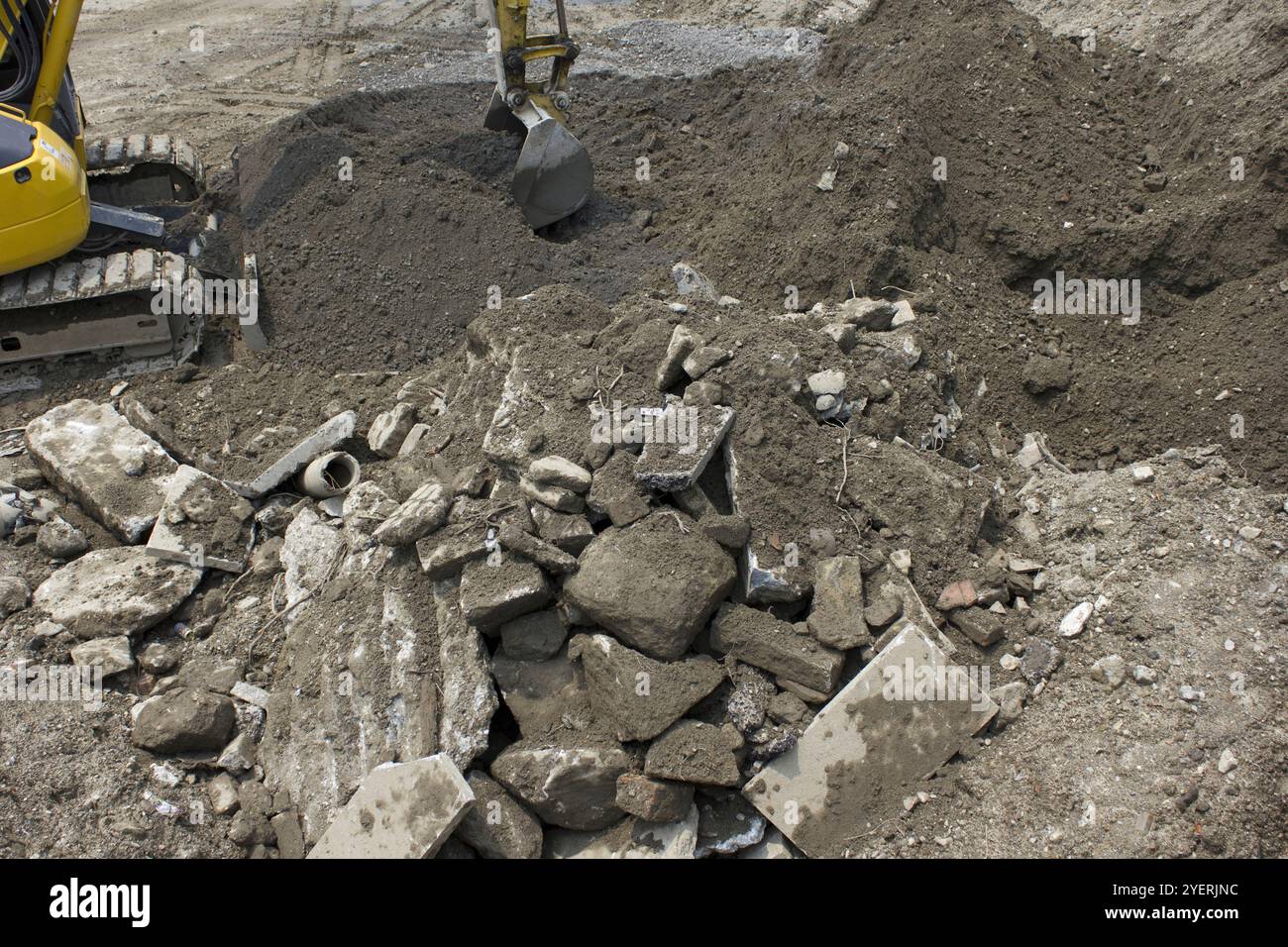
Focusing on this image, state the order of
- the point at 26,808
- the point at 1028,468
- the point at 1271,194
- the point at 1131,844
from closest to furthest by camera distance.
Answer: the point at 1131,844
the point at 26,808
the point at 1028,468
the point at 1271,194

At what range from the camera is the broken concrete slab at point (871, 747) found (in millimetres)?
4125

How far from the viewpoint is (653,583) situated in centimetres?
424

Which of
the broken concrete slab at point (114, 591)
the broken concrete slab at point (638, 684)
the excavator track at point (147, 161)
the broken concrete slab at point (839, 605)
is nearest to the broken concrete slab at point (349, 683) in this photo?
the broken concrete slab at point (114, 591)

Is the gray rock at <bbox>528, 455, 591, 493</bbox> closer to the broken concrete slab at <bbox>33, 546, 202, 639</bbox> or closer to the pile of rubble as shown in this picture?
the pile of rubble

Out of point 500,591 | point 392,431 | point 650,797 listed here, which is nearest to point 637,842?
point 650,797

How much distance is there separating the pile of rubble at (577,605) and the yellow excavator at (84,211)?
1694 millimetres

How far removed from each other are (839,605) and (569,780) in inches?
57.3

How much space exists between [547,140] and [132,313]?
11.4ft

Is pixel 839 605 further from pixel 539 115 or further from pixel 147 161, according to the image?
pixel 147 161

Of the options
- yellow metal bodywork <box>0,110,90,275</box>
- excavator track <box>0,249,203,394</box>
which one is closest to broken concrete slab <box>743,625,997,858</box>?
excavator track <box>0,249,203,394</box>

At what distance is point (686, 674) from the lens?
416 centimetres

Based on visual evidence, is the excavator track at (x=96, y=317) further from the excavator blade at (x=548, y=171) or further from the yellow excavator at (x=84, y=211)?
the excavator blade at (x=548, y=171)

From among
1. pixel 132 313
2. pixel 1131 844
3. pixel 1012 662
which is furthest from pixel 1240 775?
pixel 132 313
